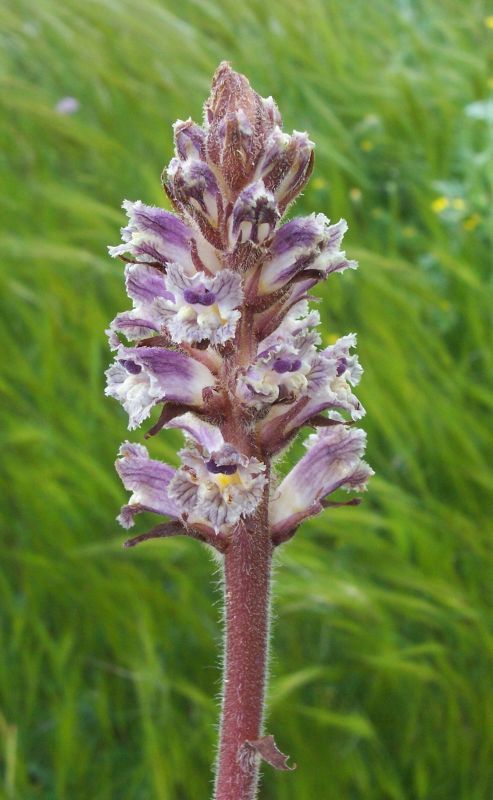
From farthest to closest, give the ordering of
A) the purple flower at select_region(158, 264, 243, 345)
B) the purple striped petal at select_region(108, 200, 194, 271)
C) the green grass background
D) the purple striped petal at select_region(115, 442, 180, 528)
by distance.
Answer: the green grass background → the purple striped petal at select_region(115, 442, 180, 528) → the purple striped petal at select_region(108, 200, 194, 271) → the purple flower at select_region(158, 264, 243, 345)

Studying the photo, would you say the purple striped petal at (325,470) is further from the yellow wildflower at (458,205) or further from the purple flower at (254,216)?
the yellow wildflower at (458,205)

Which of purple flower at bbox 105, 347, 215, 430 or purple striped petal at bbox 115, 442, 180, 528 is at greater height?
purple flower at bbox 105, 347, 215, 430

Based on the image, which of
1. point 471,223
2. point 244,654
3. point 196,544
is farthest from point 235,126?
point 471,223

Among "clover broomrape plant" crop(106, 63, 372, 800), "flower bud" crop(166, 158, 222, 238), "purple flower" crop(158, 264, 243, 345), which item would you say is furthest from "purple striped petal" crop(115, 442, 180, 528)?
"flower bud" crop(166, 158, 222, 238)

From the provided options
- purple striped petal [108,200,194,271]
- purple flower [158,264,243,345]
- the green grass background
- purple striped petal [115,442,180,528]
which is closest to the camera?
purple flower [158,264,243,345]

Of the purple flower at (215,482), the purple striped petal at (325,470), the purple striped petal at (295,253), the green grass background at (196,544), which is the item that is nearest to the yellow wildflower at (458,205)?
the green grass background at (196,544)

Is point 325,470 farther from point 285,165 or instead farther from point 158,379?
point 285,165

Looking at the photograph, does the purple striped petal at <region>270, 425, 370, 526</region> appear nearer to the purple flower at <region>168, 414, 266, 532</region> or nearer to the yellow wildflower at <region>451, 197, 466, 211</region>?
the purple flower at <region>168, 414, 266, 532</region>

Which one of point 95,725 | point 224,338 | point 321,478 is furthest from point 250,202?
point 95,725
